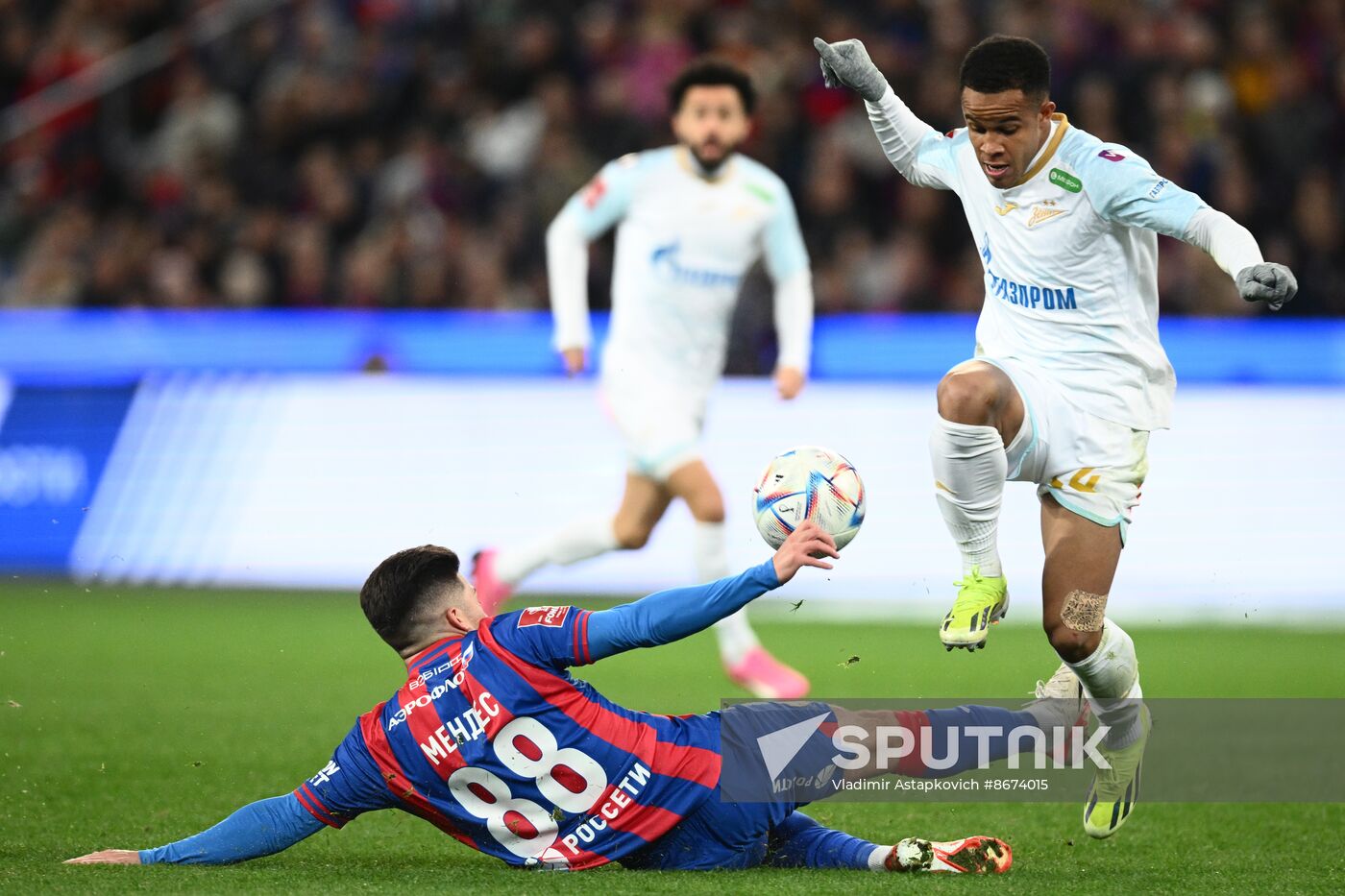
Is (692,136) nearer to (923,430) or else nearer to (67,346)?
(923,430)

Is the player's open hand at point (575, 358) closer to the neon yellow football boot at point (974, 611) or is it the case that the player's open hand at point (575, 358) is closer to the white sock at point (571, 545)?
the white sock at point (571, 545)

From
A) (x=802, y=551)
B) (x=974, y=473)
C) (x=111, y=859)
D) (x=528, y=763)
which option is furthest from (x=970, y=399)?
(x=111, y=859)

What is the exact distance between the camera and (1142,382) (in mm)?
5352

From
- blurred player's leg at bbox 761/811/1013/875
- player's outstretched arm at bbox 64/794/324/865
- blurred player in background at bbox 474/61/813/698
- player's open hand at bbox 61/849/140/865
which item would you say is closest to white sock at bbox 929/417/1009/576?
blurred player's leg at bbox 761/811/1013/875

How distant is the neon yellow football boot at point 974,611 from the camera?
500cm

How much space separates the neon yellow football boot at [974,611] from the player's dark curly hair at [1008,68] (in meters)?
1.36

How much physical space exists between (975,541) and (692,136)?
3477 millimetres

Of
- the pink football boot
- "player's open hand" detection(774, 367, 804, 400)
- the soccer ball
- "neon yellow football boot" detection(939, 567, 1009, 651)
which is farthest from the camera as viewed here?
"player's open hand" detection(774, 367, 804, 400)

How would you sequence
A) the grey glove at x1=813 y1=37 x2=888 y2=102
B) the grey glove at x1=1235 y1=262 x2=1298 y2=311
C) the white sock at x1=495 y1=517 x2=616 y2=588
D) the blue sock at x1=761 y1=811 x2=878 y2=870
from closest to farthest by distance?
the grey glove at x1=1235 y1=262 x2=1298 y2=311 < the blue sock at x1=761 y1=811 x2=878 y2=870 < the grey glove at x1=813 y1=37 x2=888 y2=102 < the white sock at x1=495 y1=517 x2=616 y2=588

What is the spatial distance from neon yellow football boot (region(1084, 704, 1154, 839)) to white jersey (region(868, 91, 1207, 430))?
0.99 metres

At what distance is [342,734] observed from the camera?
665 cm

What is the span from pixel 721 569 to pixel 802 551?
145 inches

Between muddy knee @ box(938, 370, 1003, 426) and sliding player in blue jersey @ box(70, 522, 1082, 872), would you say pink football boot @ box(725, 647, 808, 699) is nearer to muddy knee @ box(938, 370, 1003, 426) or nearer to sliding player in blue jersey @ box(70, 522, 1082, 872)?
muddy knee @ box(938, 370, 1003, 426)

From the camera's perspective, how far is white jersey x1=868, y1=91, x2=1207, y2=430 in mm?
5168
